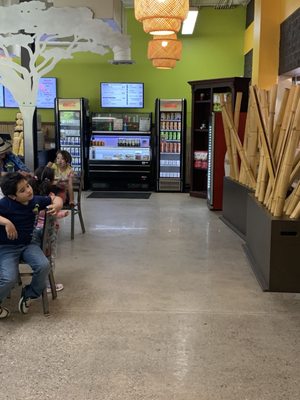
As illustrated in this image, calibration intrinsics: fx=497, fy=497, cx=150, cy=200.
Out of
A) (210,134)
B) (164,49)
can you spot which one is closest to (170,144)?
(210,134)

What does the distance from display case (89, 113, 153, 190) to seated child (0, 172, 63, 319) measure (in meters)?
7.43

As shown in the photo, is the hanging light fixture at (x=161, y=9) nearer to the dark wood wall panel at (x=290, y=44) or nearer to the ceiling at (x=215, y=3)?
the dark wood wall panel at (x=290, y=44)

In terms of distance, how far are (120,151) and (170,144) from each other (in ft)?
3.80

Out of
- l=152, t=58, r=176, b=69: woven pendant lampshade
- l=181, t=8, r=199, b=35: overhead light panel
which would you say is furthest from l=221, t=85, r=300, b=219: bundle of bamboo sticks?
l=181, t=8, r=199, b=35: overhead light panel

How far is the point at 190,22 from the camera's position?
9992 mm

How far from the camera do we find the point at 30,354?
10.4 ft

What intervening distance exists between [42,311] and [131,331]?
802mm

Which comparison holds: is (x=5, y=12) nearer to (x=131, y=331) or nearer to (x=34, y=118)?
(x=34, y=118)

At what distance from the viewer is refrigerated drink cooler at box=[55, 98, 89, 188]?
11117 mm

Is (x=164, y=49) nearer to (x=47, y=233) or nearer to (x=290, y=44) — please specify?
(x=290, y=44)

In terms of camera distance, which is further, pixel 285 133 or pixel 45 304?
pixel 285 133

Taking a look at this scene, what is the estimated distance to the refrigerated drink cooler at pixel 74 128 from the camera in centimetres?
1112

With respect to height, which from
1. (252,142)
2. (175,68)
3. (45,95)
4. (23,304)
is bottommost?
(23,304)

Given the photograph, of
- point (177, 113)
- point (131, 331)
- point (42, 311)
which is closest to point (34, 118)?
point (42, 311)
